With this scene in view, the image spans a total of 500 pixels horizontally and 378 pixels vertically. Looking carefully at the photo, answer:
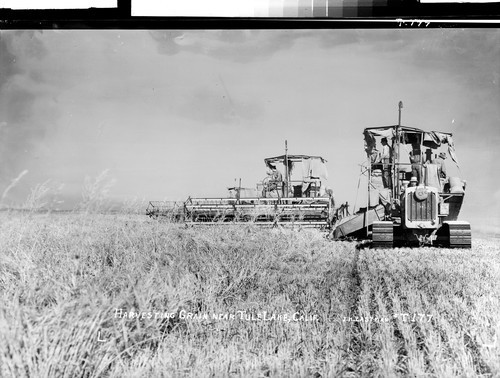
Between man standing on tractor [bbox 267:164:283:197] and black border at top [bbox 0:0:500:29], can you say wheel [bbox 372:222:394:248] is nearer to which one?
man standing on tractor [bbox 267:164:283:197]

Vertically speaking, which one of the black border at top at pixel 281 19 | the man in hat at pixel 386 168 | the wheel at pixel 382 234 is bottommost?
the wheel at pixel 382 234

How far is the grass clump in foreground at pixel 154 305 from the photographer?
2.18 meters

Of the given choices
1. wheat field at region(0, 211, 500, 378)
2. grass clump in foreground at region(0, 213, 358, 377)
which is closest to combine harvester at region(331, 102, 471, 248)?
wheat field at region(0, 211, 500, 378)

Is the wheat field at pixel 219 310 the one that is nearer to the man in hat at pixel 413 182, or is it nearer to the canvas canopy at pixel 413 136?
the canvas canopy at pixel 413 136

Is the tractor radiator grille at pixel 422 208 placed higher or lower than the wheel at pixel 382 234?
higher

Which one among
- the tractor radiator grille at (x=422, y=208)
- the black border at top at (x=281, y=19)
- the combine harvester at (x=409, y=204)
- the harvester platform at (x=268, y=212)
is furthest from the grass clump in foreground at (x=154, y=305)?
the harvester platform at (x=268, y=212)

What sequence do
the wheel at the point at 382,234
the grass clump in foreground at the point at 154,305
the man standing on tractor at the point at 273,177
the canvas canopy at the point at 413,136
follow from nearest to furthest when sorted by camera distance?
1. the grass clump in foreground at the point at 154,305
2. the canvas canopy at the point at 413,136
3. the man standing on tractor at the point at 273,177
4. the wheel at the point at 382,234

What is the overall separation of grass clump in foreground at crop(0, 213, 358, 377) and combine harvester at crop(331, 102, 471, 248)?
6.21 ft

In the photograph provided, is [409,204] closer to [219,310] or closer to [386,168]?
[386,168]

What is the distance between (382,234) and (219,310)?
10.1ft

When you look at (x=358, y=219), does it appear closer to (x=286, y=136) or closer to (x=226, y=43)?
(x=286, y=136)

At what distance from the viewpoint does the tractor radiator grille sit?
5527mm

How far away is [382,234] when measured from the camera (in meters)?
5.23

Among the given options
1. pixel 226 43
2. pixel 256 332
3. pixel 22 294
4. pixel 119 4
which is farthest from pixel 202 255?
pixel 119 4
